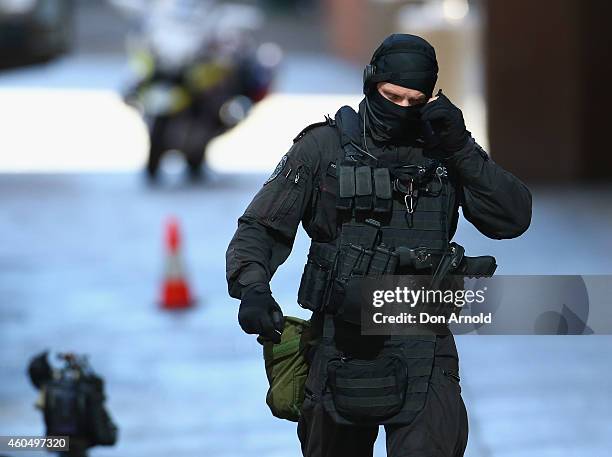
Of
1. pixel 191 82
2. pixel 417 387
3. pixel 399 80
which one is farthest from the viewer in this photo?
pixel 191 82

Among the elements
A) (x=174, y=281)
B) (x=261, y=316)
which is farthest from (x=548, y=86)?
(x=261, y=316)

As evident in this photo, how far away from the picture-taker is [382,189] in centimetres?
437

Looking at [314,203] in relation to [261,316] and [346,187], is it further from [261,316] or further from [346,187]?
[261,316]

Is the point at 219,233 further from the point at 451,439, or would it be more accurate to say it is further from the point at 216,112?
the point at 451,439

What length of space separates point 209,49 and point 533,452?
947 centimetres

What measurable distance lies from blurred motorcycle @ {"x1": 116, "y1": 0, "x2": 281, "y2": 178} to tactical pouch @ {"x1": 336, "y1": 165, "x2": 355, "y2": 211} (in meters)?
11.3

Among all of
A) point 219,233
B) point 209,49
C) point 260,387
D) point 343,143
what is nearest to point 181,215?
point 219,233

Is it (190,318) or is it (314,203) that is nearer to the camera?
(314,203)

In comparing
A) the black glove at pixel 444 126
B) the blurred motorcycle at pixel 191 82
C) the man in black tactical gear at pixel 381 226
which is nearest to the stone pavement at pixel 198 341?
the blurred motorcycle at pixel 191 82

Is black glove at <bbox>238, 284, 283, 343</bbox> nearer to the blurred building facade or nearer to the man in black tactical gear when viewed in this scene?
the man in black tactical gear

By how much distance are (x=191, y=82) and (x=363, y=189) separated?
37.5ft

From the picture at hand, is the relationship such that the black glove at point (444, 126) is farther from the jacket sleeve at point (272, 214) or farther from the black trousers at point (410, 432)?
the black trousers at point (410, 432)

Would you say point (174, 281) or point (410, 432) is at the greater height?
point (410, 432)

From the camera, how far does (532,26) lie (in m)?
15.7
